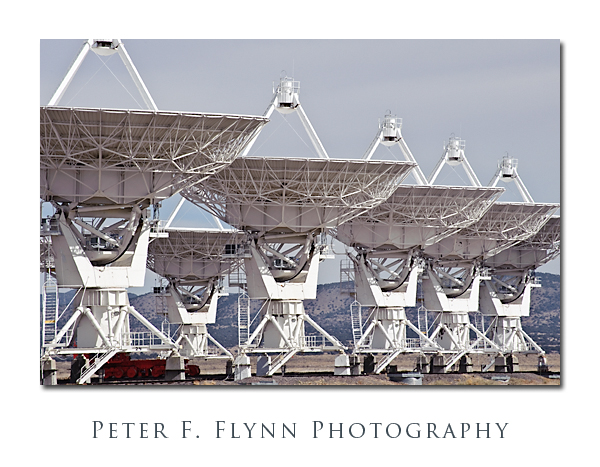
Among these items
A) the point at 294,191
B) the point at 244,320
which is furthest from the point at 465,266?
the point at 294,191

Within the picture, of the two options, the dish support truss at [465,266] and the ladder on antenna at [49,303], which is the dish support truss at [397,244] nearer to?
the dish support truss at [465,266]

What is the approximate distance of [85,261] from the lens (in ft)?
122

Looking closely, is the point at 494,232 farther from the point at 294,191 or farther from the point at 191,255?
the point at 294,191

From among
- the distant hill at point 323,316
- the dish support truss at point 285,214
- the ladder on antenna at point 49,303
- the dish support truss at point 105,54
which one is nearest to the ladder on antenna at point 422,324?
the distant hill at point 323,316

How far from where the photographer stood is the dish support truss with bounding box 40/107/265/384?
34562mm

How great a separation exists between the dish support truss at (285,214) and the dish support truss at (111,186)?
5.01m

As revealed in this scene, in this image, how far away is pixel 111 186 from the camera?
3650cm

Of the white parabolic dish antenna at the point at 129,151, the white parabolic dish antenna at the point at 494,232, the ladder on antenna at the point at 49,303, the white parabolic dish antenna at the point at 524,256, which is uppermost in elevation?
the white parabolic dish antenna at the point at 129,151

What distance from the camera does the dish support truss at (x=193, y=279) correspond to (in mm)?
60275

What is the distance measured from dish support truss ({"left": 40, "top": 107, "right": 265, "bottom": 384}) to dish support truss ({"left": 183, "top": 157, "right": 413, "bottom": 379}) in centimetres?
501

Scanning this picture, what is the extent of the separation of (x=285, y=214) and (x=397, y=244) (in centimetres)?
1077

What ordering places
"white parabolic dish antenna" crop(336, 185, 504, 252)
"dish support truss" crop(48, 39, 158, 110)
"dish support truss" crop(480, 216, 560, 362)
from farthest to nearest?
"dish support truss" crop(480, 216, 560, 362) → "white parabolic dish antenna" crop(336, 185, 504, 252) → "dish support truss" crop(48, 39, 158, 110)

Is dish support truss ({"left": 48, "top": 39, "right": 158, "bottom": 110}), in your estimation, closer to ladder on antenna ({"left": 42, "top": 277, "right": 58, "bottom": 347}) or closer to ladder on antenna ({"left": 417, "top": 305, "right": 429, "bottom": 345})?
ladder on antenna ({"left": 42, "top": 277, "right": 58, "bottom": 347})

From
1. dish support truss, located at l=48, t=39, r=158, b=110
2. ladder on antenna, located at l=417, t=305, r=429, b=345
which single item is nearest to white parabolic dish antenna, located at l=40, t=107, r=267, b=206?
dish support truss, located at l=48, t=39, r=158, b=110
